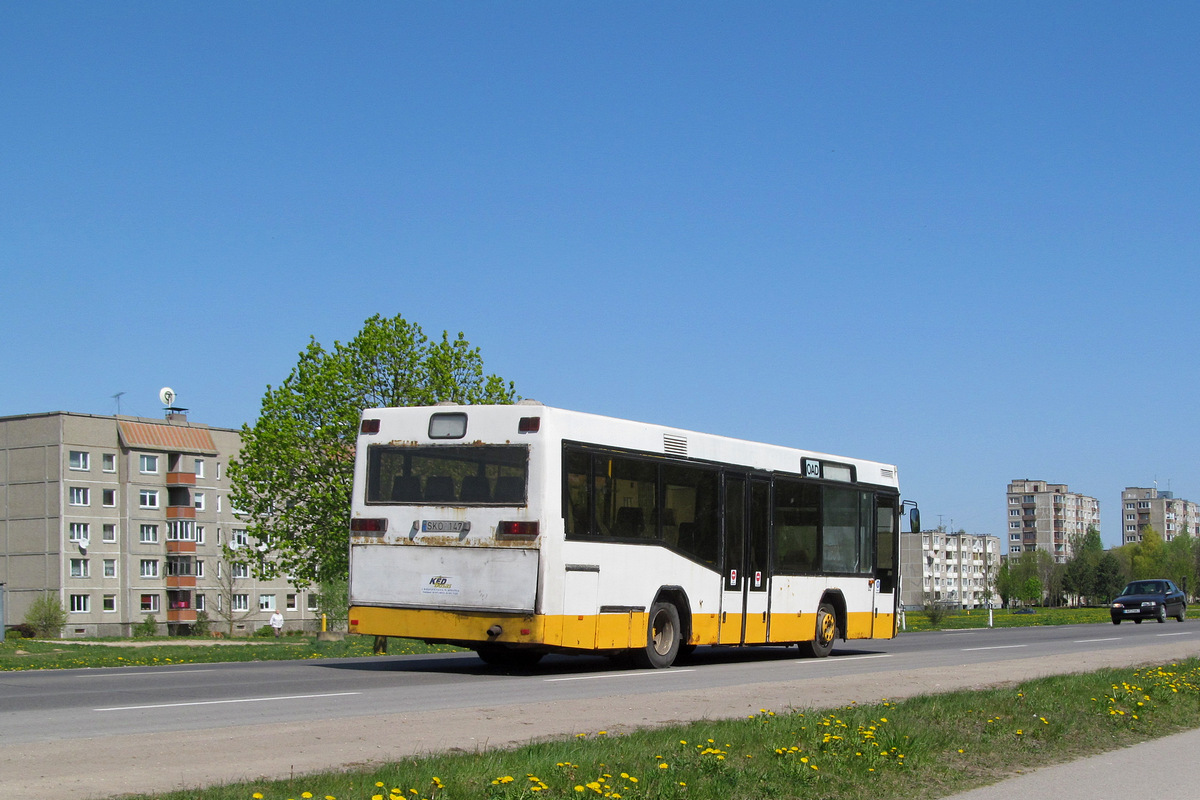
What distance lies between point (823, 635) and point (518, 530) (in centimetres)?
749

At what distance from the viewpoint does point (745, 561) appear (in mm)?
19344

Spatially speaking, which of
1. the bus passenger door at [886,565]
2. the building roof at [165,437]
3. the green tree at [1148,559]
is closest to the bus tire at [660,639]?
the bus passenger door at [886,565]

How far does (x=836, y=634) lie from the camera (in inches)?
864

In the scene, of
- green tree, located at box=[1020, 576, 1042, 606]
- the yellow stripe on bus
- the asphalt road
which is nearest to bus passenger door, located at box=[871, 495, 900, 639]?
the asphalt road

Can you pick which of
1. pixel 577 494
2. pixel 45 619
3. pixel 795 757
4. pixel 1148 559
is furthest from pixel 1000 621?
pixel 1148 559

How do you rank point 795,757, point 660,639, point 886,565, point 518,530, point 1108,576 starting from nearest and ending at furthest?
point 795,757 < point 518,530 < point 660,639 < point 886,565 < point 1108,576

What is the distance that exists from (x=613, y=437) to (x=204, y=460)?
8848cm

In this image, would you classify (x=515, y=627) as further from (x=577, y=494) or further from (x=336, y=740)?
(x=336, y=740)

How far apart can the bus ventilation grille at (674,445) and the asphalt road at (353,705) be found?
9.30 ft

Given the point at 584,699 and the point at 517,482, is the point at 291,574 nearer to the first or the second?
the point at 517,482

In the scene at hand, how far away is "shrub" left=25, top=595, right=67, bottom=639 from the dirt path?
61503 millimetres

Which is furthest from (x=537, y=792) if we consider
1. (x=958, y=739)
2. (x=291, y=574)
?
(x=291, y=574)

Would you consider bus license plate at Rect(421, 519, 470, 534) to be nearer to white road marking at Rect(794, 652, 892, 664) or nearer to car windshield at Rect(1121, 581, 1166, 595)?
white road marking at Rect(794, 652, 892, 664)

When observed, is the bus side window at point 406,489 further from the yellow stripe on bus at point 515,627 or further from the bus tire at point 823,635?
the bus tire at point 823,635
